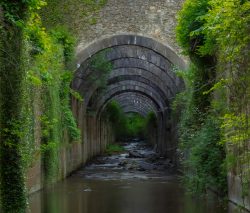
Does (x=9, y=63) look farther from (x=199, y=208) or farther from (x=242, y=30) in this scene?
(x=199, y=208)

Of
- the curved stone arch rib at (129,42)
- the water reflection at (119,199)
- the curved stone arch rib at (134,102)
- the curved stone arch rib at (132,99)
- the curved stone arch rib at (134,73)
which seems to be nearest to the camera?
the water reflection at (119,199)

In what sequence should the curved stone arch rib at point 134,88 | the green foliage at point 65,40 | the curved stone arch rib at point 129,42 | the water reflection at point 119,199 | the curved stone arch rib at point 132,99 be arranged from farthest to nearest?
the curved stone arch rib at point 132,99 < the curved stone arch rib at point 134,88 < the curved stone arch rib at point 129,42 < the green foliage at point 65,40 < the water reflection at point 119,199

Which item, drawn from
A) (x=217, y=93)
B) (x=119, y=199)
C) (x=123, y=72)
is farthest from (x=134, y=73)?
(x=217, y=93)

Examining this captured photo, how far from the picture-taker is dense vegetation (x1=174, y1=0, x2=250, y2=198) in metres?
8.11

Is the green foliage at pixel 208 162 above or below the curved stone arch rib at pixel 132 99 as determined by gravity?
below

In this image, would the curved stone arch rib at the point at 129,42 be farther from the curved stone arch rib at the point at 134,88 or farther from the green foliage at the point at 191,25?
the curved stone arch rib at the point at 134,88

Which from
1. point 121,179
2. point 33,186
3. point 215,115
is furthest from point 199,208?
point 121,179

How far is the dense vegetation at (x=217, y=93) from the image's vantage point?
8109mm

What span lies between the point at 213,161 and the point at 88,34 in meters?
9.05

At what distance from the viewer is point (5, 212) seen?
10062mm

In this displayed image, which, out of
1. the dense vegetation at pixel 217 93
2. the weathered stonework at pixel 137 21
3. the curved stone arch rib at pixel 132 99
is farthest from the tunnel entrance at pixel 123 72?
the curved stone arch rib at pixel 132 99

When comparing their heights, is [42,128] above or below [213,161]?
above

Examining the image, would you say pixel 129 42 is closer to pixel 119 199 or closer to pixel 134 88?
pixel 119 199

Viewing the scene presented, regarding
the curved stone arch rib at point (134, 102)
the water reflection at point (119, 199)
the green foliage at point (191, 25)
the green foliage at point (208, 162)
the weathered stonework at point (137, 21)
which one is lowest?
the water reflection at point (119, 199)
